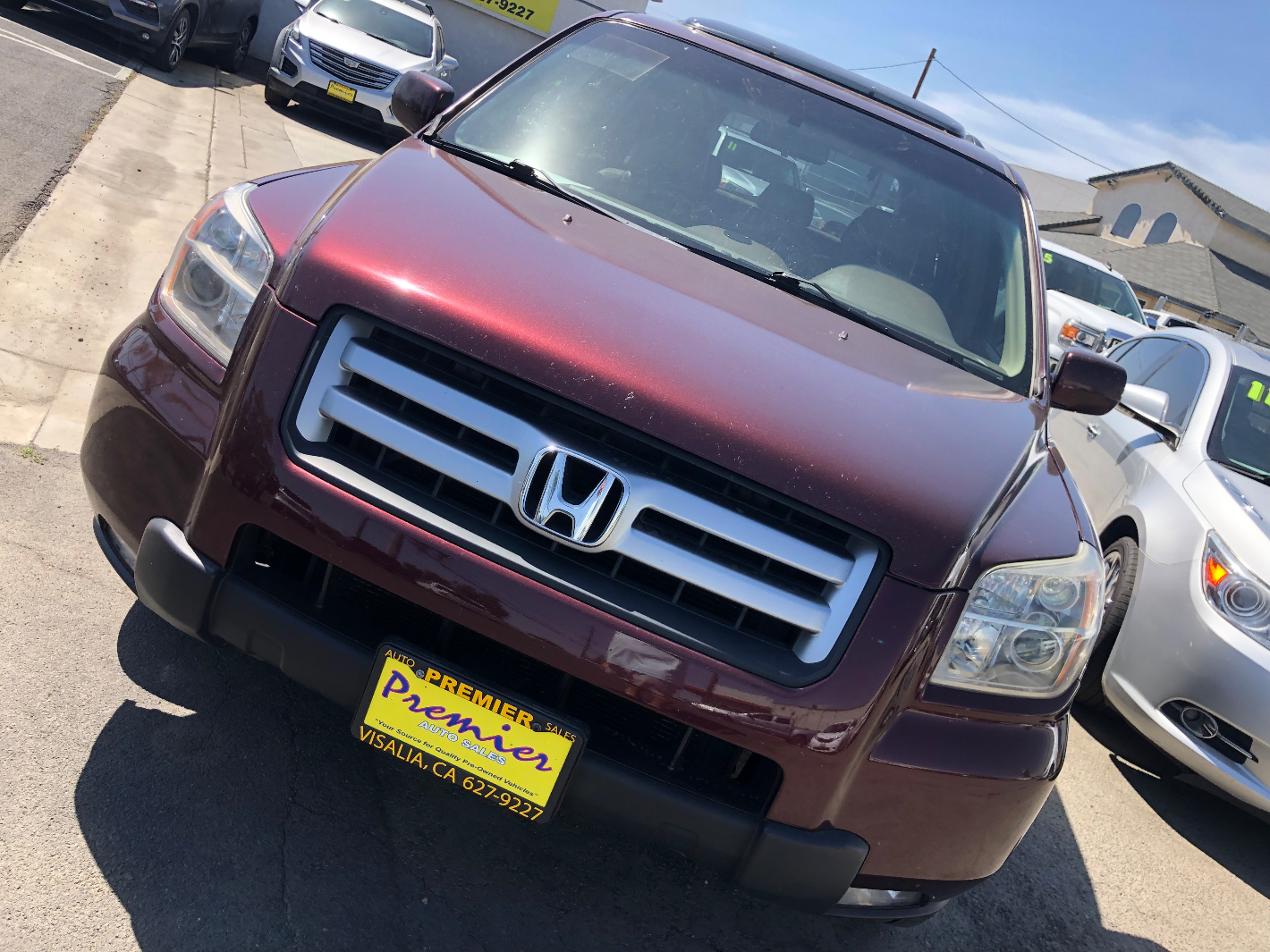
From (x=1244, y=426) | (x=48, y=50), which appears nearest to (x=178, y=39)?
(x=48, y=50)

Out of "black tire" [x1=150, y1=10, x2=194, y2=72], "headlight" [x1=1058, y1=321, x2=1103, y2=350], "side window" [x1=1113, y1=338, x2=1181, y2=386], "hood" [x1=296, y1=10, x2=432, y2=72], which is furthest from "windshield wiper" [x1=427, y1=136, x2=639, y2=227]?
"hood" [x1=296, y1=10, x2=432, y2=72]

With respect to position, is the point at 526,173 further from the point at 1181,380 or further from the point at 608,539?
the point at 1181,380

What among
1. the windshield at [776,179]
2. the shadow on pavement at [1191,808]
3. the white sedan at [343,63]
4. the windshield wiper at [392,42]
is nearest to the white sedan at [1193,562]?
the shadow on pavement at [1191,808]

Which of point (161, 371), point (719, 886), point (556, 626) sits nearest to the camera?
point (556, 626)

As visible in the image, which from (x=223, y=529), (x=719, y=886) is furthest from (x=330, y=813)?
(x=719, y=886)

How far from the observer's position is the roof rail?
381cm

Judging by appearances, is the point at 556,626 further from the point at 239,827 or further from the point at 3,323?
the point at 3,323

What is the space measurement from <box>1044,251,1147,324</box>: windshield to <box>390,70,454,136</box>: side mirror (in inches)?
408

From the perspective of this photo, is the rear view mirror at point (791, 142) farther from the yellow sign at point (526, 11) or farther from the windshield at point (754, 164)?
the yellow sign at point (526, 11)

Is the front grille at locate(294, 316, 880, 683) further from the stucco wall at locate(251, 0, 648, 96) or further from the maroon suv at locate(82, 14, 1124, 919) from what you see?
the stucco wall at locate(251, 0, 648, 96)

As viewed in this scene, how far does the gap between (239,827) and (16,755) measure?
1.70 ft

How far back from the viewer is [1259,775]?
379 centimetres

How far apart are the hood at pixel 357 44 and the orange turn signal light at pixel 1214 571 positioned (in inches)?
434

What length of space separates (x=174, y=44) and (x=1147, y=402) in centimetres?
1030
